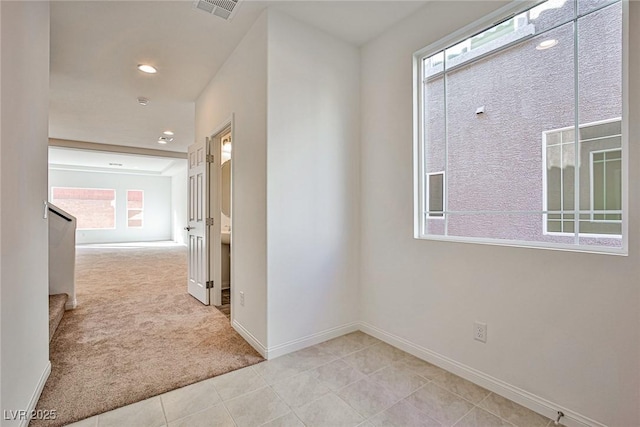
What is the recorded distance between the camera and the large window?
1.58 meters

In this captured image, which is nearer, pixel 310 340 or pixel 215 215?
pixel 310 340

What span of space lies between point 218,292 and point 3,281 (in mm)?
2447

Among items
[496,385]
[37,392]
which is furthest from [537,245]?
[37,392]

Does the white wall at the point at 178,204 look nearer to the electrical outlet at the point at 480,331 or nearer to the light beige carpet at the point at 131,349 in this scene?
the light beige carpet at the point at 131,349

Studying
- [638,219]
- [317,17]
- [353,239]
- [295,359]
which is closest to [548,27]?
[638,219]

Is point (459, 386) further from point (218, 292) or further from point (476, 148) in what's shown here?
point (218, 292)

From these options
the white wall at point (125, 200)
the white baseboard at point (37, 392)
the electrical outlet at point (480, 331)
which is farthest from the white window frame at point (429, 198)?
the white wall at point (125, 200)

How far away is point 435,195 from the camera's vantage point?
2.38 m

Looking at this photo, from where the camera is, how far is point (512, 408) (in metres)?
1.75

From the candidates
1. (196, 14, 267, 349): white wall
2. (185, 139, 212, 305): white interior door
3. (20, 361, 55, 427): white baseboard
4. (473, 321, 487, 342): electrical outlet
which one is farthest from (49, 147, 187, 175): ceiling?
(473, 321, 487, 342): electrical outlet

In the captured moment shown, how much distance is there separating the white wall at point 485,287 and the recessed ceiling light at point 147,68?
7.46 ft

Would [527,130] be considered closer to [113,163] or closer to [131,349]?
[131,349]

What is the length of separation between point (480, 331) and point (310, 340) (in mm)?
1312

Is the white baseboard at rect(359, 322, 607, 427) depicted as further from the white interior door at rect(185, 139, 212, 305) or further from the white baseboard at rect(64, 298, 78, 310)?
the white baseboard at rect(64, 298, 78, 310)
